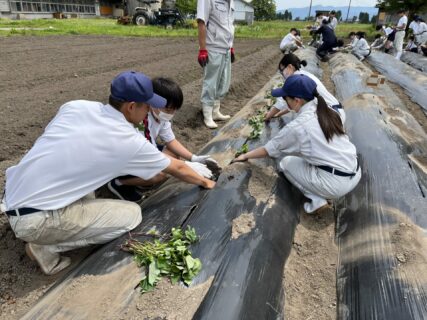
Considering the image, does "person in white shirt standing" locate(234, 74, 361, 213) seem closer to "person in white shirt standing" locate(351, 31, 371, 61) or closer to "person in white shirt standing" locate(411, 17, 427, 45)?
"person in white shirt standing" locate(351, 31, 371, 61)

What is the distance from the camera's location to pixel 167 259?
2023 millimetres

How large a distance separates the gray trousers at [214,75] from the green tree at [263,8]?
53.1m

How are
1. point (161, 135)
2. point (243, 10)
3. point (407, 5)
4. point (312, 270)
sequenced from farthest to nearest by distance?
point (243, 10) → point (407, 5) → point (161, 135) → point (312, 270)

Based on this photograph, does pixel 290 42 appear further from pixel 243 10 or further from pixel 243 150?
pixel 243 10

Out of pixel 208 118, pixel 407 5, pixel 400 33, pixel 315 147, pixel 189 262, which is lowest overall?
pixel 208 118

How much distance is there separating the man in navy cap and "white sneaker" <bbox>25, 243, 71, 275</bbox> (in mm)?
123

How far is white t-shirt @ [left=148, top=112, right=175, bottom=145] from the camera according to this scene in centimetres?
322

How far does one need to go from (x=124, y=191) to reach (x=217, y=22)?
3082 mm

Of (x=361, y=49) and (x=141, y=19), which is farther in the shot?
(x=141, y=19)

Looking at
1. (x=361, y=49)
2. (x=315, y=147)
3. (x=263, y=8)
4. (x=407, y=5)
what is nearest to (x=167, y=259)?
(x=315, y=147)

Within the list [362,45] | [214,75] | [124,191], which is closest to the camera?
[124,191]

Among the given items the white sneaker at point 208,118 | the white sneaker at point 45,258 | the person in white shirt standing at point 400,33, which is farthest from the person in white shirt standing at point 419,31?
the white sneaker at point 45,258

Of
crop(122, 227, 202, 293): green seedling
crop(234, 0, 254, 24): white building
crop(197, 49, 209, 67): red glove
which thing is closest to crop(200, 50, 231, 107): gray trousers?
crop(197, 49, 209, 67): red glove

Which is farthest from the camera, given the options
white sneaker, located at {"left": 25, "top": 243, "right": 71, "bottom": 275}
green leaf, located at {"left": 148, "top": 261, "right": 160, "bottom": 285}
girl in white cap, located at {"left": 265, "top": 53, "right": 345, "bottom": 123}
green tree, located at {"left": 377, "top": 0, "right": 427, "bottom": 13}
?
A: green tree, located at {"left": 377, "top": 0, "right": 427, "bottom": 13}
